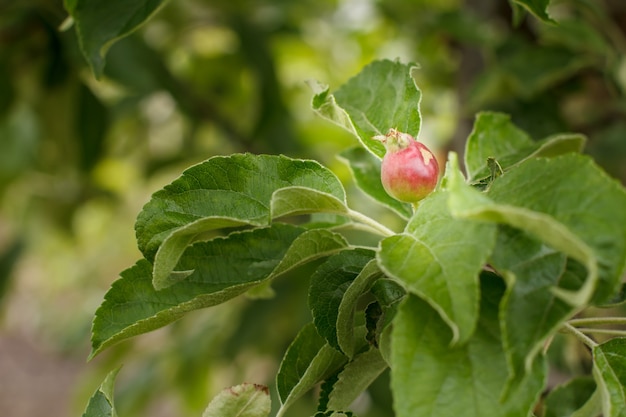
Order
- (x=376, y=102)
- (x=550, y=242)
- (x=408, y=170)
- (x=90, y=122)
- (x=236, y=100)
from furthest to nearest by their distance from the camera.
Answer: (x=236, y=100)
(x=90, y=122)
(x=376, y=102)
(x=408, y=170)
(x=550, y=242)

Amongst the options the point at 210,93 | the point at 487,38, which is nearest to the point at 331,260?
the point at 487,38

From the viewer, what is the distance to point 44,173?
5.46 feet

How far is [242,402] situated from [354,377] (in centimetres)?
8

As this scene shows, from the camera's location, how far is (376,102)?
55cm

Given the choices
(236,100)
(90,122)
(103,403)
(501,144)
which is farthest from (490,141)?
(236,100)

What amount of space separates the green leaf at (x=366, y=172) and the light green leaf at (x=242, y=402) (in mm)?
191

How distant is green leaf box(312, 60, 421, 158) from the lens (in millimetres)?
475

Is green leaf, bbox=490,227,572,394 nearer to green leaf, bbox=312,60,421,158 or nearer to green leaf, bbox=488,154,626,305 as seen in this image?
green leaf, bbox=488,154,626,305

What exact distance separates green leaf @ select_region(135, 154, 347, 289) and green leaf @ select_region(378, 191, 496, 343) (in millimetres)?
65

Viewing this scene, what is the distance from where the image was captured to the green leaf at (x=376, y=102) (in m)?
0.48

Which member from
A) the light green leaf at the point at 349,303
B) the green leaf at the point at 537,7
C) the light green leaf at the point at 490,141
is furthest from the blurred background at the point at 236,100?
the light green leaf at the point at 349,303

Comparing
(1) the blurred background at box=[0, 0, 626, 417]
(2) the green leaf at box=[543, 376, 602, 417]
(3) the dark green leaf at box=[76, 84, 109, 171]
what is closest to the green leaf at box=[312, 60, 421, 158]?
(2) the green leaf at box=[543, 376, 602, 417]

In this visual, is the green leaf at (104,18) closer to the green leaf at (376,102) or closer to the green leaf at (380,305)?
the green leaf at (376,102)

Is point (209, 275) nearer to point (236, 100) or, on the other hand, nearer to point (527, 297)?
point (527, 297)
